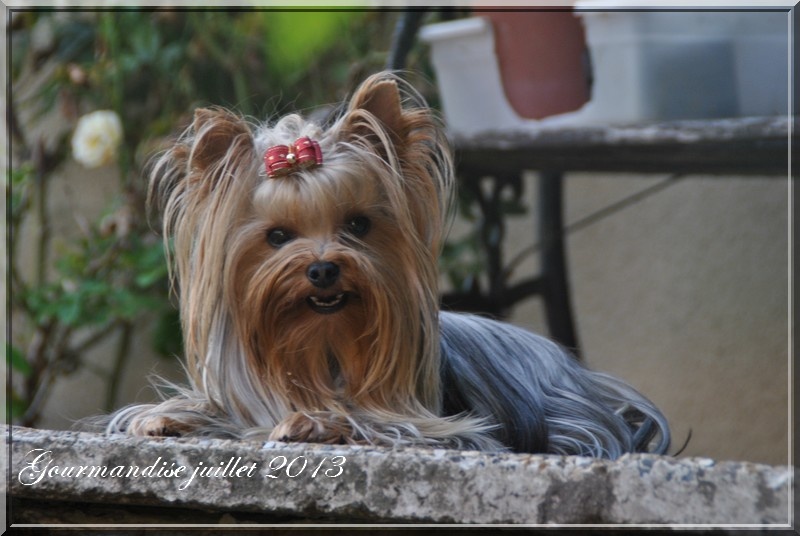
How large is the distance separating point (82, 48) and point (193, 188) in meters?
1.75

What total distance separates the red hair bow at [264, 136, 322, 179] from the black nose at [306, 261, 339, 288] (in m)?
0.12

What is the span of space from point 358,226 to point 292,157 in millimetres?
120

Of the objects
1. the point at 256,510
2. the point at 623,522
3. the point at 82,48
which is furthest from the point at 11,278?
the point at 623,522

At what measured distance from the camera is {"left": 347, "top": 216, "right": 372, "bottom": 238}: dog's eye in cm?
132

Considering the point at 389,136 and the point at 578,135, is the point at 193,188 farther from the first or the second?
the point at 578,135

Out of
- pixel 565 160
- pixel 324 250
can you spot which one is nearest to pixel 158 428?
pixel 324 250

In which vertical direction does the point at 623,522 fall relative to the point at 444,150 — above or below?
below

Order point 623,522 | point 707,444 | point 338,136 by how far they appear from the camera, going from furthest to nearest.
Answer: point 707,444
point 338,136
point 623,522

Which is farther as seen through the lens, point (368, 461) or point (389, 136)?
point (389, 136)

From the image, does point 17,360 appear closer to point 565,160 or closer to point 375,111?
point 565,160

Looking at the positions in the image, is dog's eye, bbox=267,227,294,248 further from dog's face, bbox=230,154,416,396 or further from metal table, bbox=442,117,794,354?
metal table, bbox=442,117,794,354

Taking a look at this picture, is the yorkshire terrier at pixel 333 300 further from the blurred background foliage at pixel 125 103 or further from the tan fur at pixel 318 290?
the blurred background foliage at pixel 125 103

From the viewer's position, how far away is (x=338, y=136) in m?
1.38

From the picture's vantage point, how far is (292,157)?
51.7 inches
